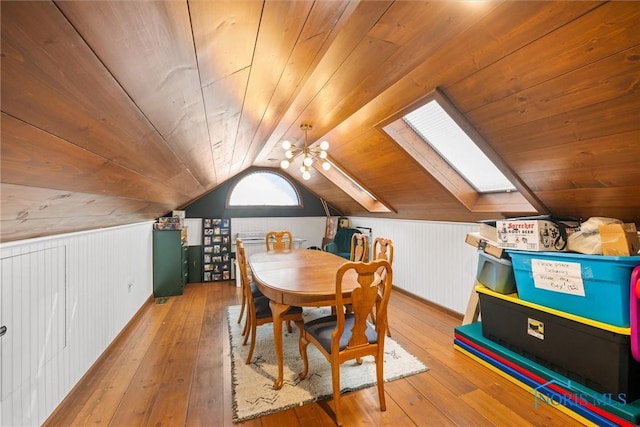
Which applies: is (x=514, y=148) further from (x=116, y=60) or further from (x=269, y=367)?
(x=269, y=367)

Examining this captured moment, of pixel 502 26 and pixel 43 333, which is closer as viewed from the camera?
pixel 502 26

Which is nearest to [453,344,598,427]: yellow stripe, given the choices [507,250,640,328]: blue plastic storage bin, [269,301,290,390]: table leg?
[507,250,640,328]: blue plastic storage bin

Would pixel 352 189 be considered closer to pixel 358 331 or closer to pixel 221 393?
pixel 358 331

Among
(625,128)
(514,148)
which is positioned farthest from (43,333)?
(625,128)

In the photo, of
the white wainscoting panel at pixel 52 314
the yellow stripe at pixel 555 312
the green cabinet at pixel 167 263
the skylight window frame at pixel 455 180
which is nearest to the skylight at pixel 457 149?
the skylight window frame at pixel 455 180

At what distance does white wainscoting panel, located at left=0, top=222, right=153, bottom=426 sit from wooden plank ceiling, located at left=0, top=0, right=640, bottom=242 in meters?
0.18

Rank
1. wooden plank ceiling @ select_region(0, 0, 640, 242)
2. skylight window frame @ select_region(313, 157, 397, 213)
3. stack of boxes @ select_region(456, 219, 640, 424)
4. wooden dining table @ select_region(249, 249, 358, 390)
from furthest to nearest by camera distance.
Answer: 1. skylight window frame @ select_region(313, 157, 397, 213)
2. wooden dining table @ select_region(249, 249, 358, 390)
3. stack of boxes @ select_region(456, 219, 640, 424)
4. wooden plank ceiling @ select_region(0, 0, 640, 242)

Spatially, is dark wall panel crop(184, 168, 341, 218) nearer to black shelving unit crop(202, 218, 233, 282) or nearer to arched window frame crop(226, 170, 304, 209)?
arched window frame crop(226, 170, 304, 209)

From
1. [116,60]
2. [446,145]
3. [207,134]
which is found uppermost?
[446,145]

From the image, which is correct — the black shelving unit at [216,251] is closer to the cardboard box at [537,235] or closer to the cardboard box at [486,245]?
the cardboard box at [486,245]

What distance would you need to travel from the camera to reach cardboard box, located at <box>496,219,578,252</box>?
2029 mm

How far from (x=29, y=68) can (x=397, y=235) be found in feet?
14.2

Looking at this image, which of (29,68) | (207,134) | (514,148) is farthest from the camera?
(514,148)

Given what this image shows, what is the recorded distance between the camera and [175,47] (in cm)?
75
